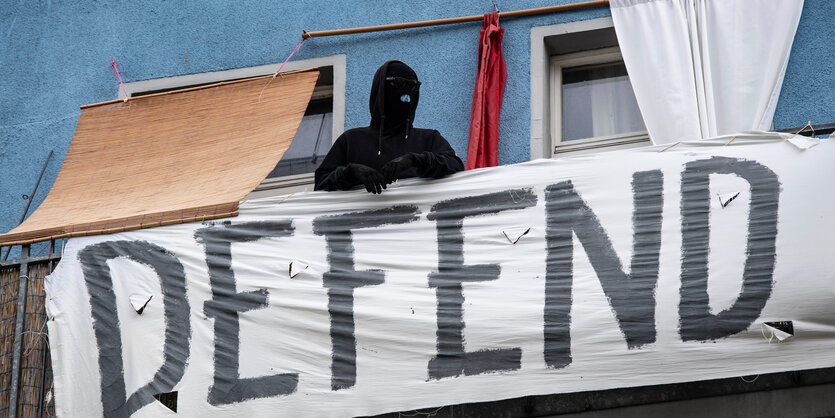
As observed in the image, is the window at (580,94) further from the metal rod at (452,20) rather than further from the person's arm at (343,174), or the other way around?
the person's arm at (343,174)

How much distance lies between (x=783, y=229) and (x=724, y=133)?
3.84 ft

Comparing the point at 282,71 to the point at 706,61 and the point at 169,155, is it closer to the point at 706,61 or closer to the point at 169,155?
the point at 169,155

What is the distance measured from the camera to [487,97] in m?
8.17

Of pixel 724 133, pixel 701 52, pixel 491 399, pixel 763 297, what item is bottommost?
pixel 491 399

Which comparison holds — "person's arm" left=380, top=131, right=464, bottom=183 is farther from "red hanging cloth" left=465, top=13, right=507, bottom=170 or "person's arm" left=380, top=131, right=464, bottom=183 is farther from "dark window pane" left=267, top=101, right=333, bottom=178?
"dark window pane" left=267, top=101, right=333, bottom=178

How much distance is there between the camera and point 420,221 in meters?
7.14

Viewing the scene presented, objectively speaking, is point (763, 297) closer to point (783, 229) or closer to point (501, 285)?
point (783, 229)

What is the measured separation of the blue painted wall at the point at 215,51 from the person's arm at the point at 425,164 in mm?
940

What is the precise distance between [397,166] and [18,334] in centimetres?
222

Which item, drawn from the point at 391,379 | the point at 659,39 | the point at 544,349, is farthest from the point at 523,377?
the point at 659,39

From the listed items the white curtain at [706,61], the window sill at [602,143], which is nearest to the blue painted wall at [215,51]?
the white curtain at [706,61]

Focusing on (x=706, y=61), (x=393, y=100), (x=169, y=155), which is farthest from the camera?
(x=169, y=155)

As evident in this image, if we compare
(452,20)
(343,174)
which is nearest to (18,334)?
(343,174)

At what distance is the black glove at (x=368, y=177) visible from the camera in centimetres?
701
